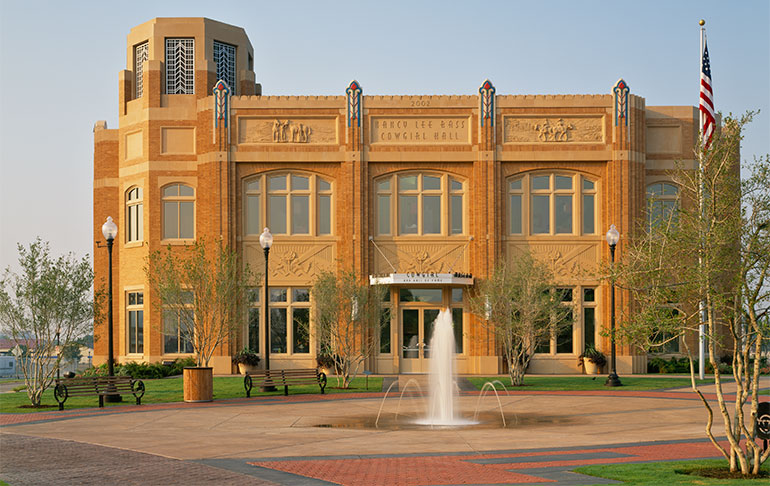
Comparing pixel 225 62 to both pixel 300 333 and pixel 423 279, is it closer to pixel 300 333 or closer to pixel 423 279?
pixel 300 333

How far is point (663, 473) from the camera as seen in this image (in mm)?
12820

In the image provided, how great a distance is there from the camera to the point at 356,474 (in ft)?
42.9

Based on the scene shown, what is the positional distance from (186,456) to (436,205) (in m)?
25.7

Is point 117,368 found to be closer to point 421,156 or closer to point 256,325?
point 256,325

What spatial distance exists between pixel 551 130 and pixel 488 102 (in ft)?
9.88

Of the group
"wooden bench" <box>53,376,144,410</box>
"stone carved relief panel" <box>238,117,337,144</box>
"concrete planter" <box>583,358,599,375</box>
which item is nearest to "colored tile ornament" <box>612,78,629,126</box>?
"concrete planter" <box>583,358,599,375</box>

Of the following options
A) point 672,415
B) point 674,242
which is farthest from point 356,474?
point 672,415

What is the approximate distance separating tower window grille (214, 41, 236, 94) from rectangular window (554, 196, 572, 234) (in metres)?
16.0

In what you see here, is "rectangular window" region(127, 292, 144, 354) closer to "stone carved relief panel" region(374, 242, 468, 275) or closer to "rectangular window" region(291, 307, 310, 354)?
"rectangular window" region(291, 307, 310, 354)

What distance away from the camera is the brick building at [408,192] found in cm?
3872

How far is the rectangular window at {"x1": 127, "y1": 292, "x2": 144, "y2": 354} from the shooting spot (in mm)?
40188

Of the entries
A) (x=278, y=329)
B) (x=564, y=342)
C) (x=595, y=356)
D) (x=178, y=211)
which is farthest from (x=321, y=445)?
(x=178, y=211)

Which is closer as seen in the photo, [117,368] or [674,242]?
[674,242]

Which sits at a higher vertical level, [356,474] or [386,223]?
[386,223]
